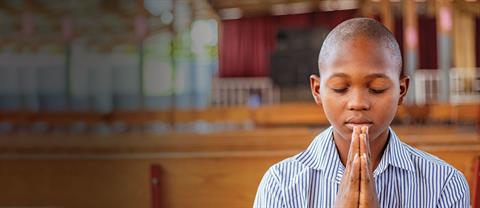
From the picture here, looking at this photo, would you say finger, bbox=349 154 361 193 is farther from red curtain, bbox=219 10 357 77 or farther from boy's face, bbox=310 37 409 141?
red curtain, bbox=219 10 357 77

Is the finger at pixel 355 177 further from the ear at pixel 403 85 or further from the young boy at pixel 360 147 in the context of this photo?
the ear at pixel 403 85

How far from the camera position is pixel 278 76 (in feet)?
34.2

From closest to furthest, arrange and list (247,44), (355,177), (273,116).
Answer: (355,177)
(273,116)
(247,44)

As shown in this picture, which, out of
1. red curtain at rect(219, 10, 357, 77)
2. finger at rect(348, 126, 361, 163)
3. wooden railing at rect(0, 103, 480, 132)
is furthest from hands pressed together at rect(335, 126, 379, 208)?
red curtain at rect(219, 10, 357, 77)

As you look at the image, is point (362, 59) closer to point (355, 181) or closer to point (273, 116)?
point (355, 181)

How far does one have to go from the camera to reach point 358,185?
751 millimetres

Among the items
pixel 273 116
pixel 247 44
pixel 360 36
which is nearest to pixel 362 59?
pixel 360 36

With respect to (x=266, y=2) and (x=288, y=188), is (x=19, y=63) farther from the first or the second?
(x=266, y=2)

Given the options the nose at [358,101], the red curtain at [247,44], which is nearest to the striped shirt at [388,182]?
the nose at [358,101]

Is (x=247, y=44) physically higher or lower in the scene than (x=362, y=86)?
higher

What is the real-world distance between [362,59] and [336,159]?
157 millimetres

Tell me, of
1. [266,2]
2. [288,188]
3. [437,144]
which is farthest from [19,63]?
[266,2]

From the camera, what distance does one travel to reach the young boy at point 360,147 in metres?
0.83

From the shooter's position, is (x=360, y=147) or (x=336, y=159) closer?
(x=360, y=147)
